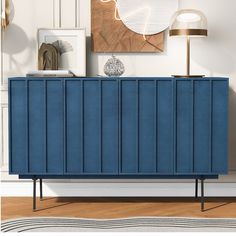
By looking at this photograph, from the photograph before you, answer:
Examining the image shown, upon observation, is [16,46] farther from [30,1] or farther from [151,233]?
[151,233]

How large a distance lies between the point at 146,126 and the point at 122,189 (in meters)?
0.69

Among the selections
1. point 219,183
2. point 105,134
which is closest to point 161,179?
point 219,183

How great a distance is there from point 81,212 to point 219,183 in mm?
1110

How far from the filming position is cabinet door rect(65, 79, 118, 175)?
466 centimetres

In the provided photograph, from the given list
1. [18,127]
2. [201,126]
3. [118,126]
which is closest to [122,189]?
[118,126]

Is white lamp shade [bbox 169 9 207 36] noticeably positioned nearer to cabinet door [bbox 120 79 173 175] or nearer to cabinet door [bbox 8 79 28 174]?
cabinet door [bbox 120 79 173 175]

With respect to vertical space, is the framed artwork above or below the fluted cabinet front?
above

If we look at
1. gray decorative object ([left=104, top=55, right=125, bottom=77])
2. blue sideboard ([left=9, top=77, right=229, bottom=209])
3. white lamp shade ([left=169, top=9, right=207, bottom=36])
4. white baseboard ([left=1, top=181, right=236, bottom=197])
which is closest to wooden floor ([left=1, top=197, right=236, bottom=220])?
white baseboard ([left=1, top=181, right=236, bottom=197])

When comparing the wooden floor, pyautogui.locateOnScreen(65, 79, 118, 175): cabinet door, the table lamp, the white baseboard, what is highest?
the table lamp

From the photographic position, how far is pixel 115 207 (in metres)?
4.81

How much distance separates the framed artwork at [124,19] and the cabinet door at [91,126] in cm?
54

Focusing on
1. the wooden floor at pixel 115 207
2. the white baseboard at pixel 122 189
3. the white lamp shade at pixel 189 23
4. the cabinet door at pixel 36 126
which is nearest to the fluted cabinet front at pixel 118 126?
the cabinet door at pixel 36 126

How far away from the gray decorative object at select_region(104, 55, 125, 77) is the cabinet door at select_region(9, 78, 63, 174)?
408 mm

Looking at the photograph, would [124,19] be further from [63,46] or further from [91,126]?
[91,126]
